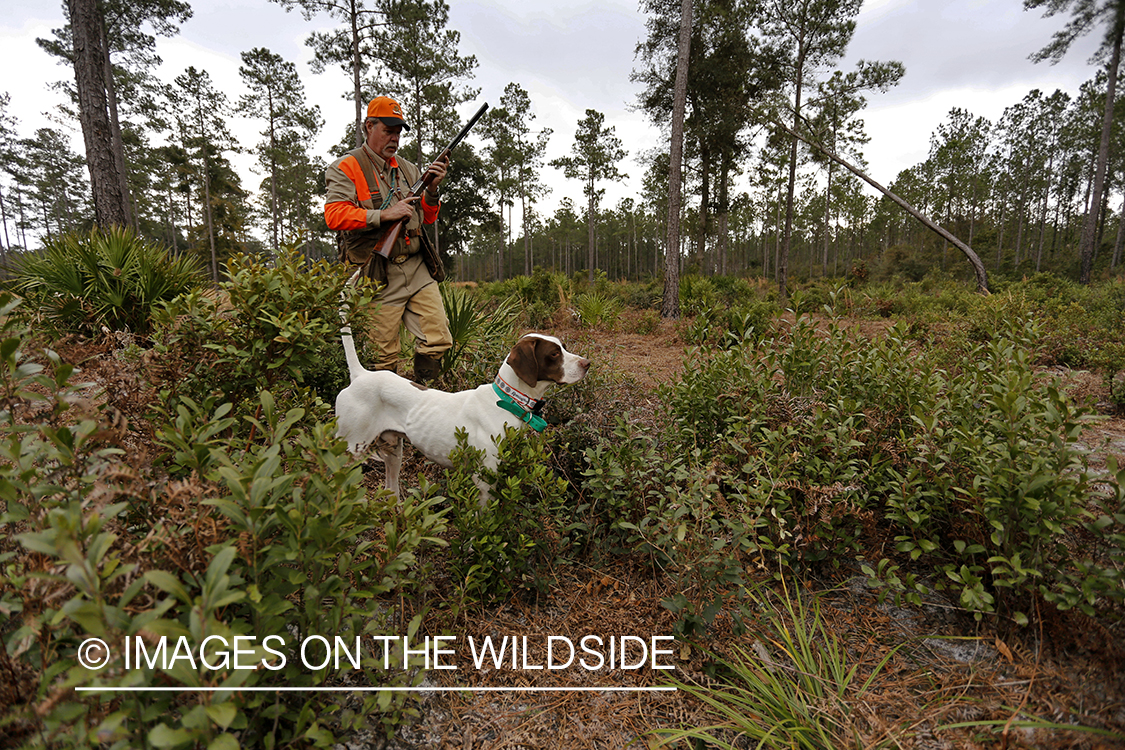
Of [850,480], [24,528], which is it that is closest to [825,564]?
[850,480]

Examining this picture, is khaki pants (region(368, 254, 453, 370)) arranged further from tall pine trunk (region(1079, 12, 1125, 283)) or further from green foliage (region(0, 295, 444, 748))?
tall pine trunk (region(1079, 12, 1125, 283))

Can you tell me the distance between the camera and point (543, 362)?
9.08 feet

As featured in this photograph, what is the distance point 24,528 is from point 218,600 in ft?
7.02

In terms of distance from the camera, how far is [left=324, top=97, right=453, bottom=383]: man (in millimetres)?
3660

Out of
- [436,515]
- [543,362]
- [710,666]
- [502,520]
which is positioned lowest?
[710,666]

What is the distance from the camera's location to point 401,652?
1434 millimetres

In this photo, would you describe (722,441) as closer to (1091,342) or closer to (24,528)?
(24,528)

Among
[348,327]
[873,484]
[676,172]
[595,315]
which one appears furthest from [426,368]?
[676,172]

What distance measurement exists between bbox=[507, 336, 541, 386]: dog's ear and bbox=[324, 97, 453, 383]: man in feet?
4.76

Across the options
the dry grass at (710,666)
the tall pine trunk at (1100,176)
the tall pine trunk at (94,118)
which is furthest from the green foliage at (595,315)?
the tall pine trunk at (1100,176)

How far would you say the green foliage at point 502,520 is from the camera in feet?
6.79

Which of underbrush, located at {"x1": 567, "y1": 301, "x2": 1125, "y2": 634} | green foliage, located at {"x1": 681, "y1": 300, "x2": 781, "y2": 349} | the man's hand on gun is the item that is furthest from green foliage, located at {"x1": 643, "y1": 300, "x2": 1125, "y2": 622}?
the man's hand on gun

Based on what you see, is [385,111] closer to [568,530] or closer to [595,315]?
[568,530]

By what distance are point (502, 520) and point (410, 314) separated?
2539 millimetres
